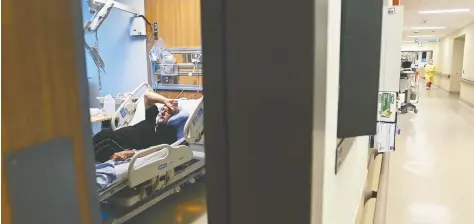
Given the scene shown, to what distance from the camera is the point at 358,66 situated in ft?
3.34

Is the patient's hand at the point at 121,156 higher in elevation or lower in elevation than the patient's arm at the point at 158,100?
lower

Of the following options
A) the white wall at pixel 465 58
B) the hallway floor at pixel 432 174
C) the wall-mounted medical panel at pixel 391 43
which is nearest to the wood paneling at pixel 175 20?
the hallway floor at pixel 432 174

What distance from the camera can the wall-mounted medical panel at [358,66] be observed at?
0.98 m

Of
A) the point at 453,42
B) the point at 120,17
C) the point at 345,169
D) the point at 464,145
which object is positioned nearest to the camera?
the point at 345,169

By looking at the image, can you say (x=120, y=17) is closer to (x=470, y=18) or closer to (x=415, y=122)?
(x=415, y=122)

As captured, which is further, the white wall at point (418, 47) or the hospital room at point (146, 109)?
the white wall at point (418, 47)

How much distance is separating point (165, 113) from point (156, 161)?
2.95 ft

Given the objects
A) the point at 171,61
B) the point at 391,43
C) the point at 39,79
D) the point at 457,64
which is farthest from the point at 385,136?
the point at 457,64

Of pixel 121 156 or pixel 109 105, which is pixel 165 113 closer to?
pixel 121 156

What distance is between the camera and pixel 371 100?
41.9 inches

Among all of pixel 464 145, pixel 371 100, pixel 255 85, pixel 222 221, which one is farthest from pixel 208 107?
pixel 464 145

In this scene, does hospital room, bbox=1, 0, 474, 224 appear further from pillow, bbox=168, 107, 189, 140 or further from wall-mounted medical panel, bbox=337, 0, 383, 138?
pillow, bbox=168, 107, 189, 140

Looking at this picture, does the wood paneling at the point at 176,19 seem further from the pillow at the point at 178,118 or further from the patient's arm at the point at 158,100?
the pillow at the point at 178,118

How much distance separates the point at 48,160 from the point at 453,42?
1829 centimetres
